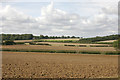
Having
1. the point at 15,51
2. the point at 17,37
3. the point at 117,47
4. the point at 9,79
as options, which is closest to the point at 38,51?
the point at 15,51

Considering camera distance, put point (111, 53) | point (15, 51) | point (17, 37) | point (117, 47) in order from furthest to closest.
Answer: point (17, 37) < point (15, 51) < point (111, 53) < point (117, 47)

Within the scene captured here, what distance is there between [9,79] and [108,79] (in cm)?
846

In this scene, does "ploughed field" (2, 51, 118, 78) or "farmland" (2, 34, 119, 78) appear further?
"farmland" (2, 34, 119, 78)

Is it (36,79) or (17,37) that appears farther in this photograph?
(17,37)

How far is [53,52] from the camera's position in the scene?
40281 millimetres

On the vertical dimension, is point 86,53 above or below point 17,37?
below

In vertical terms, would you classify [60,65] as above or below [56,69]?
below

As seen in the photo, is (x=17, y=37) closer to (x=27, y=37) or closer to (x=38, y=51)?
(x=27, y=37)

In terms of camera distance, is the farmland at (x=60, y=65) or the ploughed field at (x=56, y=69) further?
the farmland at (x=60, y=65)

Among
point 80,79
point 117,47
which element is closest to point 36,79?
point 80,79

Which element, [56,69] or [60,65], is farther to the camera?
[60,65]

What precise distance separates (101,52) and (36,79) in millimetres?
28940

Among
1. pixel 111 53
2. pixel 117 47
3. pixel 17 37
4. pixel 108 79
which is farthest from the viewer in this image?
pixel 17 37

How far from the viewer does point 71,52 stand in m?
40.0
